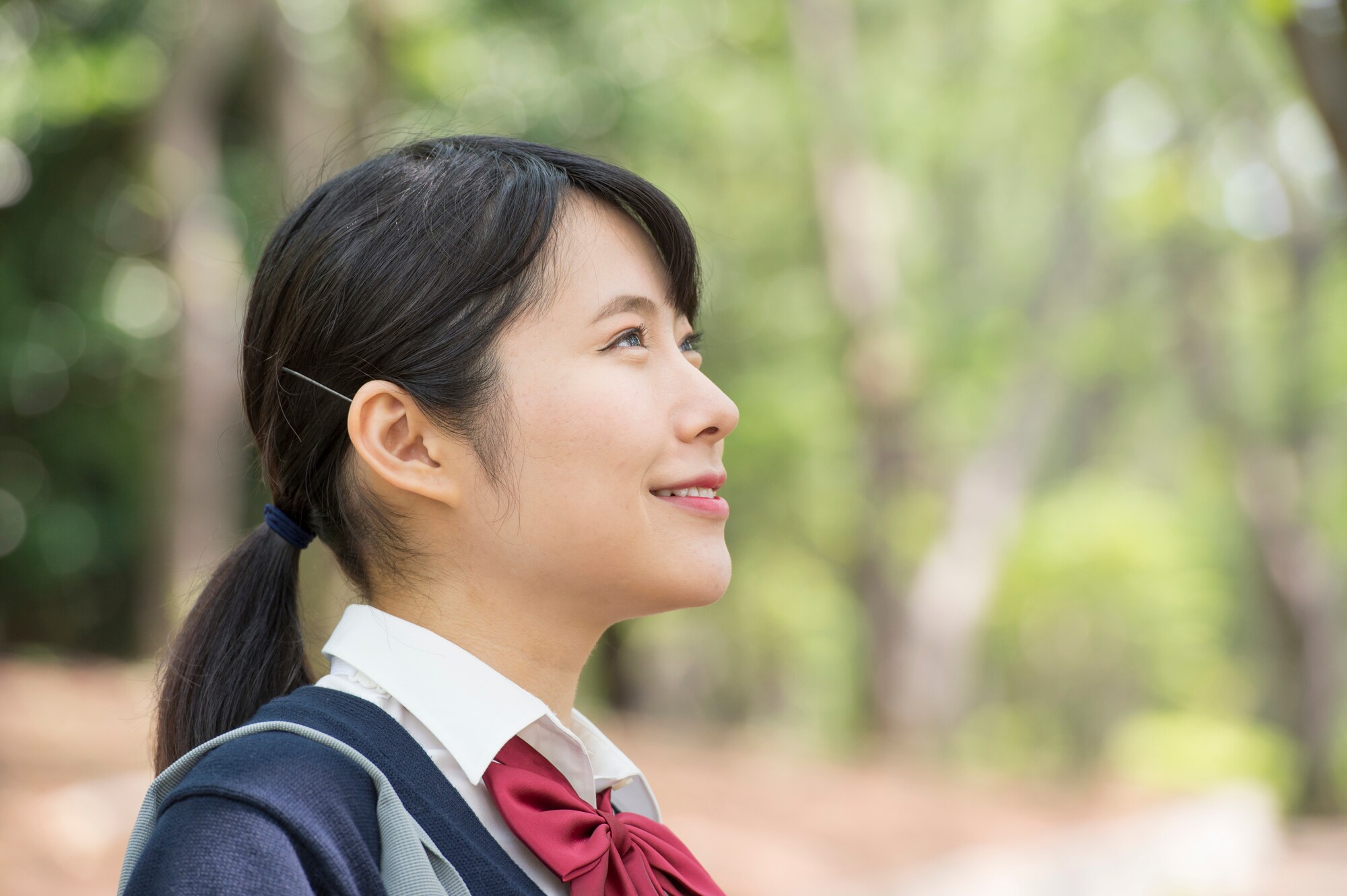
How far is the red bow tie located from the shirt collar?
26mm

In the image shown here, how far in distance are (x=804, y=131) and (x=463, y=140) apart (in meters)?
9.85

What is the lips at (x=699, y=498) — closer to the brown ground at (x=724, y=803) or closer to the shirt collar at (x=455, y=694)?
the shirt collar at (x=455, y=694)

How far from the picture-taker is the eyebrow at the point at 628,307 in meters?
1.60

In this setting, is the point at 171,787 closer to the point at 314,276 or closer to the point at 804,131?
the point at 314,276

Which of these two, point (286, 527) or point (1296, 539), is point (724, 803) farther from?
point (1296, 539)

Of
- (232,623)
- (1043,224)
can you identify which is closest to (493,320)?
(232,623)

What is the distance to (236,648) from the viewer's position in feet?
5.56

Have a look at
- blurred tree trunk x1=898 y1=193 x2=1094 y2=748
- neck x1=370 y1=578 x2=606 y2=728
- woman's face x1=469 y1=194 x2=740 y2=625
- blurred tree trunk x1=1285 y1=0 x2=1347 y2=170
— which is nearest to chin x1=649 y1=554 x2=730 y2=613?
woman's face x1=469 y1=194 x2=740 y2=625

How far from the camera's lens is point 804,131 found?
36.6ft

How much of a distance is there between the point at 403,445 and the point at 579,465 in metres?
0.24

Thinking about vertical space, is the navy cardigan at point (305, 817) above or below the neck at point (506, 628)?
below

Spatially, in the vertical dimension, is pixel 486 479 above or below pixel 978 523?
below

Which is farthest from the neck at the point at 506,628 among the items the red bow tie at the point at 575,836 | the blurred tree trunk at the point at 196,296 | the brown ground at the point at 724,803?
the blurred tree trunk at the point at 196,296

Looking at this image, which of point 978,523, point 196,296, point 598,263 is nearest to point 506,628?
point 598,263
